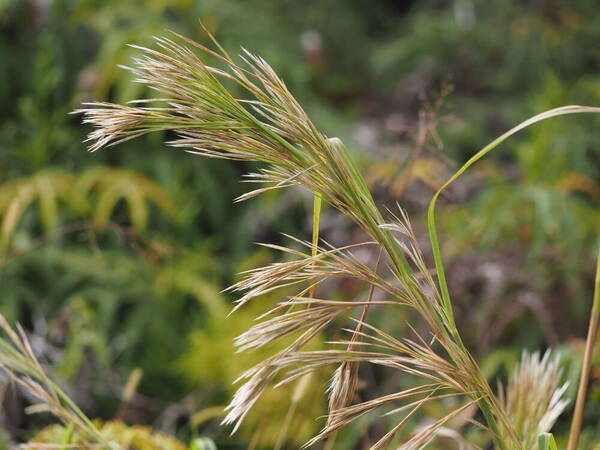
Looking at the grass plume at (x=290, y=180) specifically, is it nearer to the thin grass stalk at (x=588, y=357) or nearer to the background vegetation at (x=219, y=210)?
the thin grass stalk at (x=588, y=357)

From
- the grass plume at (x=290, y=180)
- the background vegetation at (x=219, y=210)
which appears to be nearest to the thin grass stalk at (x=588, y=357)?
the grass plume at (x=290, y=180)

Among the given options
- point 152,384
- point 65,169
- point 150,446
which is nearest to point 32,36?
point 65,169

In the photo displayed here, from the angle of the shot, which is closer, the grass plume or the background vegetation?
the grass plume

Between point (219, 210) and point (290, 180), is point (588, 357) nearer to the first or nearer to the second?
point (290, 180)

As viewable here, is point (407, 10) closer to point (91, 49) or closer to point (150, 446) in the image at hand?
point (91, 49)

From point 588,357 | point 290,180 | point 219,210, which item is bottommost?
point 219,210

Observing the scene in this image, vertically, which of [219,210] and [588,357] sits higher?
[588,357]

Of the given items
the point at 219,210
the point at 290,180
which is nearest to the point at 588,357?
the point at 290,180

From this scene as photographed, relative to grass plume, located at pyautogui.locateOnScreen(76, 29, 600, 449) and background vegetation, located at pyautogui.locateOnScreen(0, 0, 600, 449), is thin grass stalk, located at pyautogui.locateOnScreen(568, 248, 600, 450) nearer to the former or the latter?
grass plume, located at pyautogui.locateOnScreen(76, 29, 600, 449)

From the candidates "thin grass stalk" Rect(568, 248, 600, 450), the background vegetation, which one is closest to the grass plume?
"thin grass stalk" Rect(568, 248, 600, 450)
